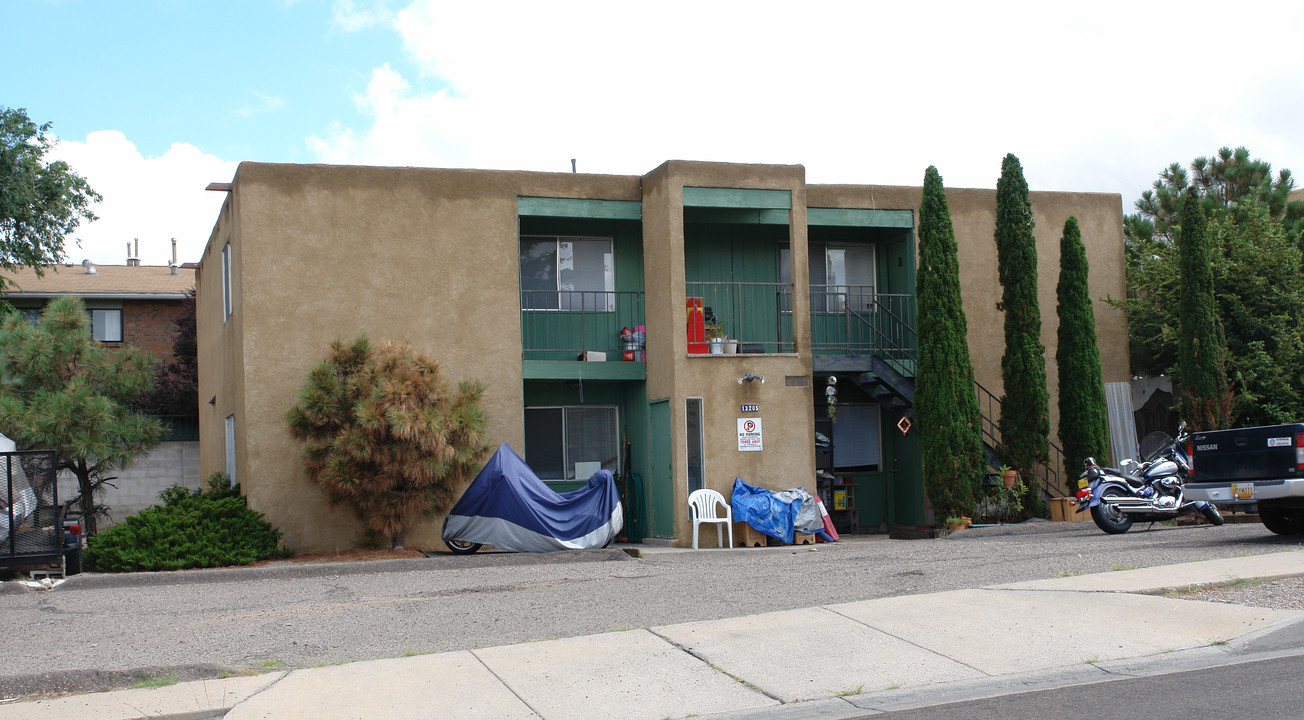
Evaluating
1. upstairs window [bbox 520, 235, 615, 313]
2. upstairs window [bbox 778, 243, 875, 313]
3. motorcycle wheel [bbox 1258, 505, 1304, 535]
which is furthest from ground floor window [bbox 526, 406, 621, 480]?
motorcycle wheel [bbox 1258, 505, 1304, 535]

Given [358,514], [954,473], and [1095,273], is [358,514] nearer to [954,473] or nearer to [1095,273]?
[954,473]

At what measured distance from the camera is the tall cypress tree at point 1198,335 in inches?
711

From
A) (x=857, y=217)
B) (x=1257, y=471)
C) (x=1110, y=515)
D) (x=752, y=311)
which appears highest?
(x=857, y=217)

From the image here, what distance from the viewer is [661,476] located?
17.3m

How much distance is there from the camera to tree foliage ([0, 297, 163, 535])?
63.9 feet

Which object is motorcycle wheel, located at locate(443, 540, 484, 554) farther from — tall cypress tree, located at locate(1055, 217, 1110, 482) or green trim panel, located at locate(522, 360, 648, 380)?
tall cypress tree, located at locate(1055, 217, 1110, 482)

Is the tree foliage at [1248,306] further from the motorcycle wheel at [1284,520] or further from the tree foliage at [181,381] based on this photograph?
the tree foliage at [181,381]

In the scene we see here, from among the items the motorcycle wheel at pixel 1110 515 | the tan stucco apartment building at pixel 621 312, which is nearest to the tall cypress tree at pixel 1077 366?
the tan stucco apartment building at pixel 621 312

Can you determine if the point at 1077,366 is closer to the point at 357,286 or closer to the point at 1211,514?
the point at 1211,514

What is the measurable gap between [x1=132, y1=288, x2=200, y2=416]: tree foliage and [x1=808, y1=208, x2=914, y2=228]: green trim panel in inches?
730

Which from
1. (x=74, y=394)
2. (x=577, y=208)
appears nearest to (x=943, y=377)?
(x=577, y=208)

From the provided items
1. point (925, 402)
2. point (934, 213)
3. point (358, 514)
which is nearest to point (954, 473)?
point (925, 402)

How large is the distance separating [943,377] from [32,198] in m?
18.6

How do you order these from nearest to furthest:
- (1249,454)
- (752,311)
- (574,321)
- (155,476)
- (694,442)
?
(1249,454) < (694,442) < (574,321) < (752,311) < (155,476)
